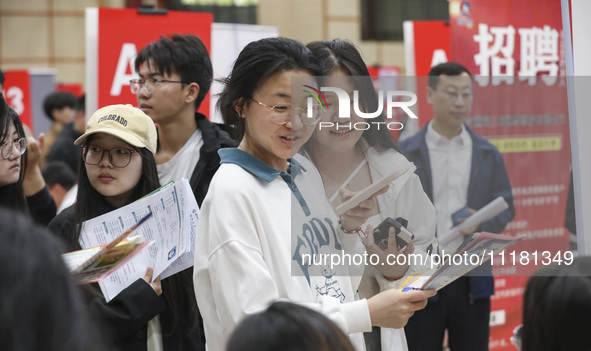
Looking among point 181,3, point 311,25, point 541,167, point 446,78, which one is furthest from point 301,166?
point 181,3

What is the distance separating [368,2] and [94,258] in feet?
37.1

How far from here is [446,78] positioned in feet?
7.95

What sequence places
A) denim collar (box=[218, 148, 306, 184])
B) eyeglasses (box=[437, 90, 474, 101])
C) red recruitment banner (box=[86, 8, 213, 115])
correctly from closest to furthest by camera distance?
denim collar (box=[218, 148, 306, 184])
eyeglasses (box=[437, 90, 474, 101])
red recruitment banner (box=[86, 8, 213, 115])

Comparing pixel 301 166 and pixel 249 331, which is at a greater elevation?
pixel 301 166

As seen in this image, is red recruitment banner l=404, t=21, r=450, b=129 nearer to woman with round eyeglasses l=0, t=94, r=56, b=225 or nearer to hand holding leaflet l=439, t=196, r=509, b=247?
hand holding leaflet l=439, t=196, r=509, b=247

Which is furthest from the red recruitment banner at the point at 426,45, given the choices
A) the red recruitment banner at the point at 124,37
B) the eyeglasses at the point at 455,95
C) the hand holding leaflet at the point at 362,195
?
the hand holding leaflet at the point at 362,195

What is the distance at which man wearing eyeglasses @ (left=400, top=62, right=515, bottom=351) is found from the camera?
232 centimetres

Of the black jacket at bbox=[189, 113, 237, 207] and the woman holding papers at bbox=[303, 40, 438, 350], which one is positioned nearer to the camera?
the woman holding papers at bbox=[303, 40, 438, 350]

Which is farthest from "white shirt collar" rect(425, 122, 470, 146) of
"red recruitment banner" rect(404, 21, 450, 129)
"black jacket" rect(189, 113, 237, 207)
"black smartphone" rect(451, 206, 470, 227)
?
"red recruitment banner" rect(404, 21, 450, 129)

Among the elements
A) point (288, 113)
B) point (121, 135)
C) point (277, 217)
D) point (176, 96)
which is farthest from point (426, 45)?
point (277, 217)

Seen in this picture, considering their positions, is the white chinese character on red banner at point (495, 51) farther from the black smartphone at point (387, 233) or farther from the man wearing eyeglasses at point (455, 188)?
the black smartphone at point (387, 233)

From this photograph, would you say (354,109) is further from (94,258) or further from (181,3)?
(181,3)

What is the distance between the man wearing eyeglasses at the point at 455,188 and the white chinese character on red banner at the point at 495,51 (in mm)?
493

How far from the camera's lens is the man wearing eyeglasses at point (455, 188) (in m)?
2.32
